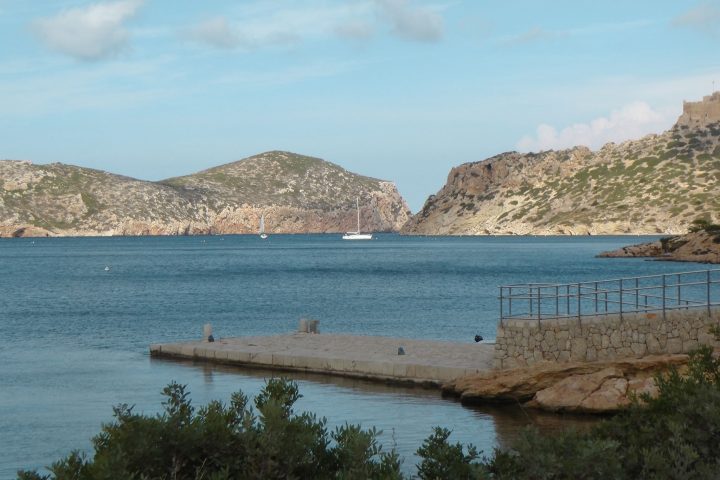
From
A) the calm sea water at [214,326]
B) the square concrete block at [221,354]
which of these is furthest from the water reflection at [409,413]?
the square concrete block at [221,354]

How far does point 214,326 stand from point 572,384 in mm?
30271

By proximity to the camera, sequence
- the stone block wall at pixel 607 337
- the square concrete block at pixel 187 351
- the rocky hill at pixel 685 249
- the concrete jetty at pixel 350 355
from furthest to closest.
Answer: the rocky hill at pixel 685 249
the square concrete block at pixel 187 351
the concrete jetty at pixel 350 355
the stone block wall at pixel 607 337

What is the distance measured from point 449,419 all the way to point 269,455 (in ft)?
41.1

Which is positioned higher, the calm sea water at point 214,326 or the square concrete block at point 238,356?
the square concrete block at point 238,356

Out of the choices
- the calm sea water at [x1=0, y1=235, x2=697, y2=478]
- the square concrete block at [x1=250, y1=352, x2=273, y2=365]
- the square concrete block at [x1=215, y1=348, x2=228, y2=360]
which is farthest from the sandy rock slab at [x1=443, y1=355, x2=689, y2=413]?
the square concrete block at [x1=215, y1=348, x2=228, y2=360]

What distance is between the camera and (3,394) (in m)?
27.4

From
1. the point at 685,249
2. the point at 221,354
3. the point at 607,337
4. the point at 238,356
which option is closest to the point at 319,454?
the point at 607,337

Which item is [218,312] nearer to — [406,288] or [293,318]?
[293,318]

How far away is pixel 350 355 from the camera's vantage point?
29672mm

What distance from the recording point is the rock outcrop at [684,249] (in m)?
112

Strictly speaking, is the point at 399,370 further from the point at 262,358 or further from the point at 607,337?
the point at 607,337

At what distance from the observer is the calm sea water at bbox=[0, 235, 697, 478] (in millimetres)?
21875

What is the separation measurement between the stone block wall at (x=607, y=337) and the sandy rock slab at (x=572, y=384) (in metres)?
1.12

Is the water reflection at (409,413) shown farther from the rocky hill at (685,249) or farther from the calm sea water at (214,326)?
the rocky hill at (685,249)
